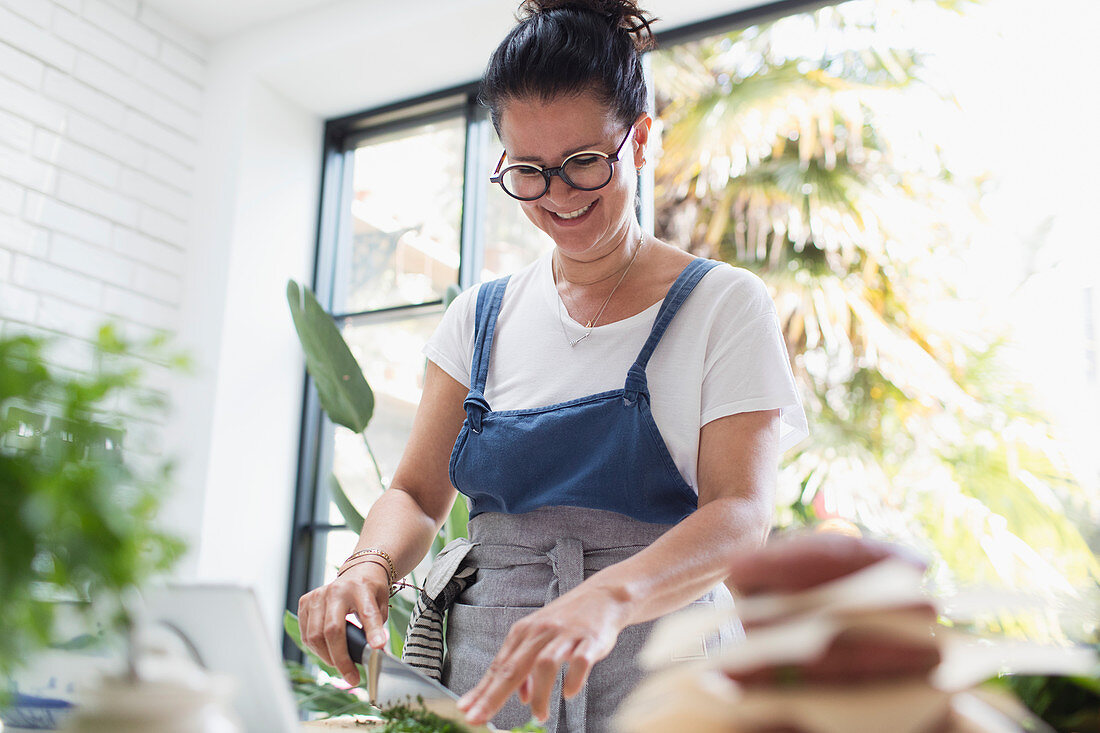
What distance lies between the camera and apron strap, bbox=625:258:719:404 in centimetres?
127

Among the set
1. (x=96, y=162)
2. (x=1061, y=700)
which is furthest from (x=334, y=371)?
(x=1061, y=700)

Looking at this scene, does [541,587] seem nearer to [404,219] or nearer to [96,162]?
[96,162]

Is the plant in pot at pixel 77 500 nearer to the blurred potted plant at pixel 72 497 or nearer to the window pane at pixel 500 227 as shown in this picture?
the blurred potted plant at pixel 72 497

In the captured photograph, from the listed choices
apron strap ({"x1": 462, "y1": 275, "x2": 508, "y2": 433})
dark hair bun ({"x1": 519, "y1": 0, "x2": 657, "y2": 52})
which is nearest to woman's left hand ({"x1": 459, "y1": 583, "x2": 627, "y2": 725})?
apron strap ({"x1": 462, "y1": 275, "x2": 508, "y2": 433})

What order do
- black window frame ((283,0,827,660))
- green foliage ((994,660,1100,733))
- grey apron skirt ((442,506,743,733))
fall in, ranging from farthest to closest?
black window frame ((283,0,827,660)) < grey apron skirt ((442,506,743,733)) < green foliage ((994,660,1100,733))

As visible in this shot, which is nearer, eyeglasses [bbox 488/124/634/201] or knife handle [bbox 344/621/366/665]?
knife handle [bbox 344/621/366/665]

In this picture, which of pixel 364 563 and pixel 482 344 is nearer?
pixel 364 563

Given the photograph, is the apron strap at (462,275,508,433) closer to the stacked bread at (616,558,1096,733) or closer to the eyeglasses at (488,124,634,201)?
the eyeglasses at (488,124,634,201)

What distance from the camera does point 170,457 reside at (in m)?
0.36

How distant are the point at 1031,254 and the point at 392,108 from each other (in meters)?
4.61

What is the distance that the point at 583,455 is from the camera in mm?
1273

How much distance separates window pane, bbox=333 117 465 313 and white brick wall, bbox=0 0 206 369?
2.20ft

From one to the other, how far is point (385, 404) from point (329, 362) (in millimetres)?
1177

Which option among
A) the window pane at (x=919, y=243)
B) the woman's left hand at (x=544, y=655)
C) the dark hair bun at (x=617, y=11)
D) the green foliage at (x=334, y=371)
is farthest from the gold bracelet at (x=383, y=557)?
the window pane at (x=919, y=243)
